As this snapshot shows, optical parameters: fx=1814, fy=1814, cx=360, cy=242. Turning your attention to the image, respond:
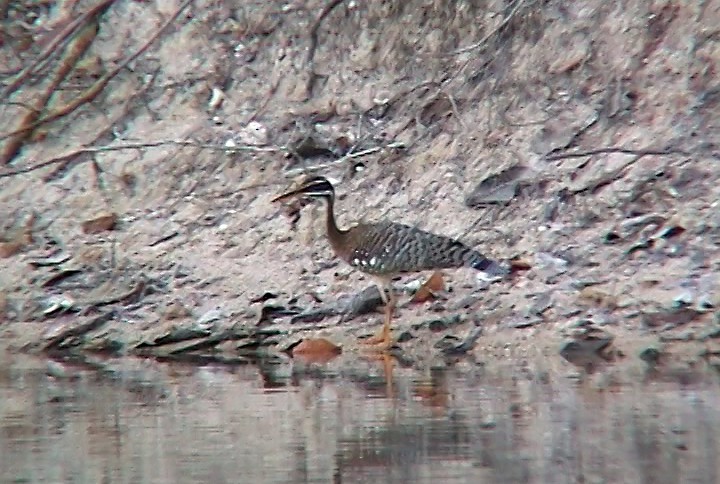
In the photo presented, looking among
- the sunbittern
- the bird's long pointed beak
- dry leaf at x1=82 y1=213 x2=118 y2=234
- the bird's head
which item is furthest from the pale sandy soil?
the bird's head

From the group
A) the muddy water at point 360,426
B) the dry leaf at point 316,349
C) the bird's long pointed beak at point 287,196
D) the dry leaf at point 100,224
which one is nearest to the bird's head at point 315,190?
the bird's long pointed beak at point 287,196

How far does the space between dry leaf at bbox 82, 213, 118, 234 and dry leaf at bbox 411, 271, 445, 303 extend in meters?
2.86

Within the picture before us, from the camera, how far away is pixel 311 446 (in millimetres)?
7691

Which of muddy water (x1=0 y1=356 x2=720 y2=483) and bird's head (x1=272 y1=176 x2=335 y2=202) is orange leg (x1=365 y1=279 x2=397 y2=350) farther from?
bird's head (x1=272 y1=176 x2=335 y2=202)

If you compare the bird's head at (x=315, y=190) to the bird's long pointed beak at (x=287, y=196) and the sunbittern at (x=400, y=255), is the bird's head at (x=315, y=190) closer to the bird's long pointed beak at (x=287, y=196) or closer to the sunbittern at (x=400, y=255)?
the bird's long pointed beak at (x=287, y=196)

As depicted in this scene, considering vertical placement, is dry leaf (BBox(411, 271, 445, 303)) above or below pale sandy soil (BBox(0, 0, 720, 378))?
below

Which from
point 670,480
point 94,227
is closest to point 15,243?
point 94,227

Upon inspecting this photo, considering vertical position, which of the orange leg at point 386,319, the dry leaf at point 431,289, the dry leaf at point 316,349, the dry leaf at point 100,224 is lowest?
the dry leaf at point 316,349

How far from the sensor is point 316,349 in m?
11.2

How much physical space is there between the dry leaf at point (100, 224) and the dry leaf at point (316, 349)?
2.76 meters

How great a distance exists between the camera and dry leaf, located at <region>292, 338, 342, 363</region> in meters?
11.1

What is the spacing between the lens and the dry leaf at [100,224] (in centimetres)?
1349

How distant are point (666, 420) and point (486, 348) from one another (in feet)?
9.99

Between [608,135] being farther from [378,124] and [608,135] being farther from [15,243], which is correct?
[15,243]
